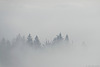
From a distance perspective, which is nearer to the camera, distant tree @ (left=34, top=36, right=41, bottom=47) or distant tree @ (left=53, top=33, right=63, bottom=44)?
distant tree @ (left=34, top=36, right=41, bottom=47)

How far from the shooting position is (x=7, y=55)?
4.14m

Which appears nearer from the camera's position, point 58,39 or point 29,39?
point 29,39

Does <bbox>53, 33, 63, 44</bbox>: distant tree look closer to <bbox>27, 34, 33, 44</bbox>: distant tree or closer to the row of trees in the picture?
the row of trees

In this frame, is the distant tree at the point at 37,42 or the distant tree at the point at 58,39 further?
the distant tree at the point at 58,39

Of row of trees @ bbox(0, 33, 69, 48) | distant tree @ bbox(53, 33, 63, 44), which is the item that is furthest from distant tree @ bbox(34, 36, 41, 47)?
distant tree @ bbox(53, 33, 63, 44)

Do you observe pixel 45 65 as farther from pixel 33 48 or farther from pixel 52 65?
pixel 33 48

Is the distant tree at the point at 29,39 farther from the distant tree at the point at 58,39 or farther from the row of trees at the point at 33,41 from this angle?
the distant tree at the point at 58,39

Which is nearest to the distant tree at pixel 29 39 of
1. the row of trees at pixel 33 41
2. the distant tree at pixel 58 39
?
the row of trees at pixel 33 41

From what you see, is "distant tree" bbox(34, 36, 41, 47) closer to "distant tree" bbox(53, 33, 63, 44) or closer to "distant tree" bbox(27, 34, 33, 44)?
"distant tree" bbox(27, 34, 33, 44)

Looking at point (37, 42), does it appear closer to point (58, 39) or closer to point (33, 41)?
point (33, 41)

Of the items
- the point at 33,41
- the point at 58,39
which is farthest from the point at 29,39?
the point at 58,39

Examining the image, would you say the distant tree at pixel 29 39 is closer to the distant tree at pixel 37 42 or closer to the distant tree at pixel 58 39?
the distant tree at pixel 37 42

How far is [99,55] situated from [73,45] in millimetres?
562

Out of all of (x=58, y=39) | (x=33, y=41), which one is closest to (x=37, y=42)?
(x=33, y=41)
